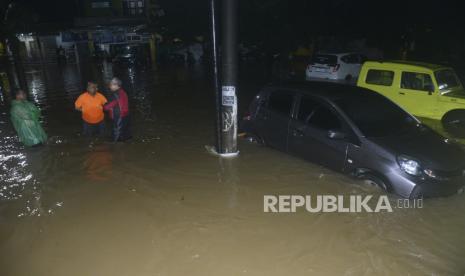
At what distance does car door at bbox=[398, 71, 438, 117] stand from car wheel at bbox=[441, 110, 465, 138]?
1.16ft

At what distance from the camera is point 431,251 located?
4449 mm

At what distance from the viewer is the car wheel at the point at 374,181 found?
5496mm

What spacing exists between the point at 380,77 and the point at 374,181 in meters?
4.85

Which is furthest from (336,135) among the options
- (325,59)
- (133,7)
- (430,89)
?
(133,7)

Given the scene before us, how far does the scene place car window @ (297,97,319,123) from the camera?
6.54 metres

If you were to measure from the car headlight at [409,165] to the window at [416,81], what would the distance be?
4238mm

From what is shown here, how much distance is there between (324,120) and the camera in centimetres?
627

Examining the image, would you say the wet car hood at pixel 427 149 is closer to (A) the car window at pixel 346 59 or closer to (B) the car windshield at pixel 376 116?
(B) the car windshield at pixel 376 116

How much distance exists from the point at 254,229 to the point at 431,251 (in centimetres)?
217

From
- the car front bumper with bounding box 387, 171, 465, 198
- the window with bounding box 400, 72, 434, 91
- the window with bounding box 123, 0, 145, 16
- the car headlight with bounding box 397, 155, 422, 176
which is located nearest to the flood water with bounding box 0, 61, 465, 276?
the car front bumper with bounding box 387, 171, 465, 198

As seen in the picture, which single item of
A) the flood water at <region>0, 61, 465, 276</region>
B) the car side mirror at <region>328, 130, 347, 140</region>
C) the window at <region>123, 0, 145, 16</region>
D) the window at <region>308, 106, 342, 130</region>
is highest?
the window at <region>123, 0, 145, 16</region>

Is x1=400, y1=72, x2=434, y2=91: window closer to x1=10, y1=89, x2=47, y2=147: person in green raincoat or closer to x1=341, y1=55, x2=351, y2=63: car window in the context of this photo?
x1=341, y1=55, x2=351, y2=63: car window

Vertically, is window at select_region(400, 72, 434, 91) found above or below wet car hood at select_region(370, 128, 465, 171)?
above

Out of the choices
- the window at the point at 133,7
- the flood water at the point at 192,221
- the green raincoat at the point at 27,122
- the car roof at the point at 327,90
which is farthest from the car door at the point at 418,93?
the window at the point at 133,7
